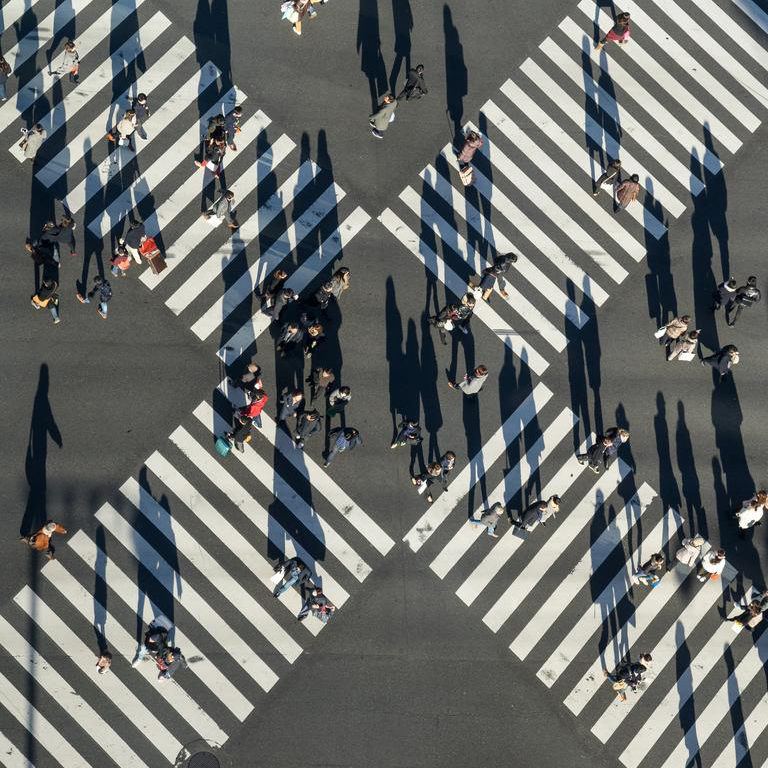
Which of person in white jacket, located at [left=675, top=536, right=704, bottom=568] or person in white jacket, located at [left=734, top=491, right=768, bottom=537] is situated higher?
person in white jacket, located at [left=734, top=491, right=768, bottom=537]

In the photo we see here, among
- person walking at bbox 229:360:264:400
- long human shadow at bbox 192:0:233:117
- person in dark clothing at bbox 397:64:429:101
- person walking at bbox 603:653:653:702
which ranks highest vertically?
long human shadow at bbox 192:0:233:117

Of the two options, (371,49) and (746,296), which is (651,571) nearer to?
(746,296)

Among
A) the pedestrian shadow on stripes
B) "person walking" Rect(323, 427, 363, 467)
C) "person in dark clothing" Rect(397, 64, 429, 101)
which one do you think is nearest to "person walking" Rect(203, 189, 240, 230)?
"person in dark clothing" Rect(397, 64, 429, 101)

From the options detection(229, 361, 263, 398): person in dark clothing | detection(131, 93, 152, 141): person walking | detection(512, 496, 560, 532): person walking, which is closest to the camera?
detection(229, 361, 263, 398): person in dark clothing

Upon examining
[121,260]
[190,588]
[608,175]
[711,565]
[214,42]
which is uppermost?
[214,42]

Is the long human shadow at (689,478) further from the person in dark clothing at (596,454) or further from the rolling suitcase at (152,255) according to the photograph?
the rolling suitcase at (152,255)

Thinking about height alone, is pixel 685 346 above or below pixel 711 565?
above

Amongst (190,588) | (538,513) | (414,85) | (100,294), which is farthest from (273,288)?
(538,513)

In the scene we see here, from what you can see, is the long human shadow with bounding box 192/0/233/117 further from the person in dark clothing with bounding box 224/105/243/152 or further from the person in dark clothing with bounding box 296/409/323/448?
the person in dark clothing with bounding box 296/409/323/448
